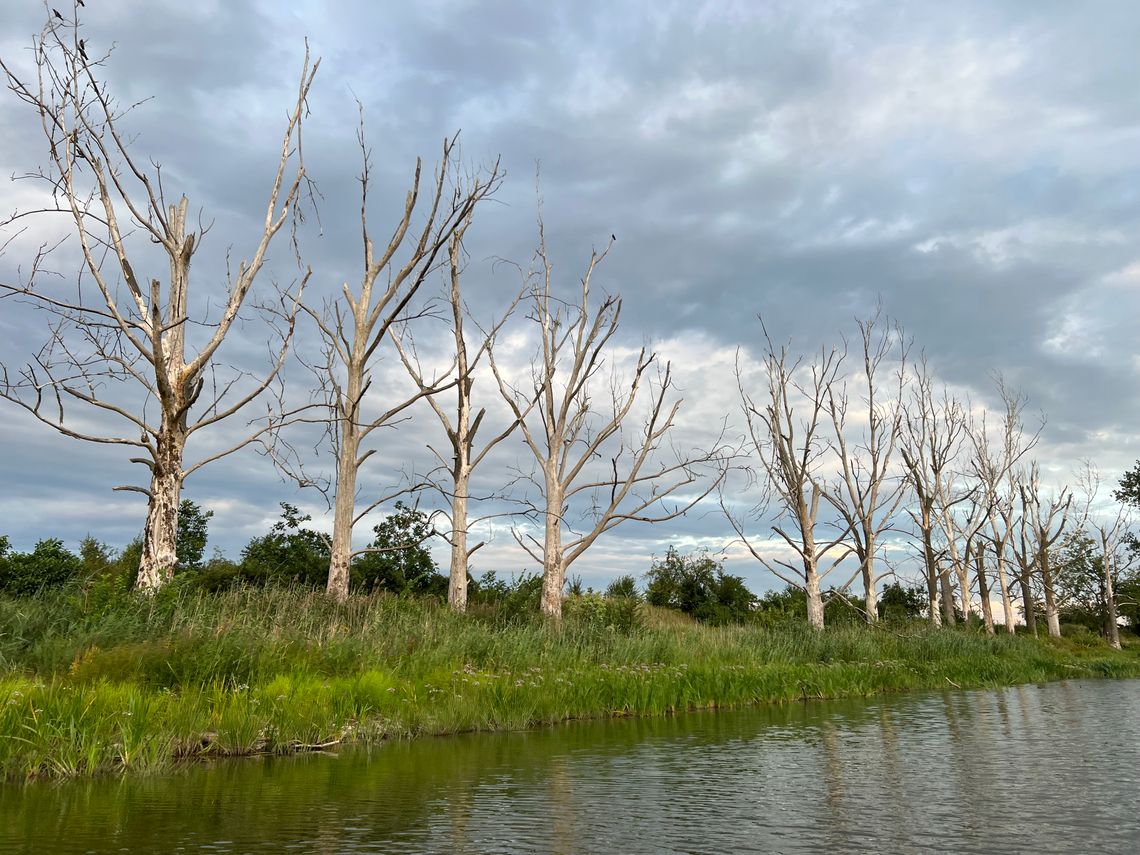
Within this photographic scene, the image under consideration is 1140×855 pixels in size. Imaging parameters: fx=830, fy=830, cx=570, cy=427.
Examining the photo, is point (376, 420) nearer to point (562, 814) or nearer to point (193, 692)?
point (193, 692)

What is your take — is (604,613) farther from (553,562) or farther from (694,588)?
(694,588)

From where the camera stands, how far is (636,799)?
20.2 feet

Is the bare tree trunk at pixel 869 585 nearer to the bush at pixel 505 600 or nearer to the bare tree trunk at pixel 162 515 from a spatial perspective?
the bush at pixel 505 600

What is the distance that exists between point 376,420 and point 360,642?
6.93 meters

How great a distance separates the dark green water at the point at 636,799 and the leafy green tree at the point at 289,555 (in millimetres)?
22601

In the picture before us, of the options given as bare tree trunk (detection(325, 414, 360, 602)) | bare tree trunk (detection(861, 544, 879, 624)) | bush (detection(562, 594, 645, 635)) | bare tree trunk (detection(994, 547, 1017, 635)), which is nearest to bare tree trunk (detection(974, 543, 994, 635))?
bare tree trunk (detection(994, 547, 1017, 635))

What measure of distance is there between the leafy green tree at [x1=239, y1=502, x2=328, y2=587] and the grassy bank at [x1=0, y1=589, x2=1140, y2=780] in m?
13.3

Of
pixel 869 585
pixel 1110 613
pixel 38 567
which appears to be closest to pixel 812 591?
pixel 869 585

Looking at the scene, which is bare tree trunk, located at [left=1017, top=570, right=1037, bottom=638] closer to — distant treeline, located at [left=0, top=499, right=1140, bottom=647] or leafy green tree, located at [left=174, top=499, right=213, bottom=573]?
distant treeline, located at [left=0, top=499, right=1140, bottom=647]

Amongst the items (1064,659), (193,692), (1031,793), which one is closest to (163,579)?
(193,692)

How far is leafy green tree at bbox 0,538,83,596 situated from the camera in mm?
27766

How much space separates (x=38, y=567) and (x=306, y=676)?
23919 mm

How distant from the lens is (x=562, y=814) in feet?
18.4

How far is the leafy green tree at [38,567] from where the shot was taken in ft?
91.1
